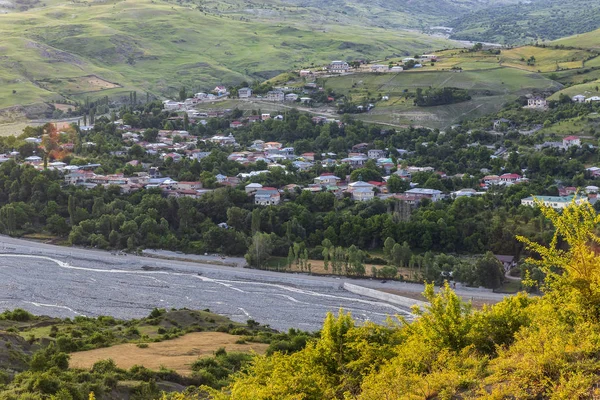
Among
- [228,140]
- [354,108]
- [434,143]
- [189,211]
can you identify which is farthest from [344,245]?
[354,108]

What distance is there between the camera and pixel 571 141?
68.4 meters

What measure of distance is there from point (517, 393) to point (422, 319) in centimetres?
422

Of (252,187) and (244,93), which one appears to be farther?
(244,93)

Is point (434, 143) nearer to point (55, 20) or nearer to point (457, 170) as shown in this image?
point (457, 170)

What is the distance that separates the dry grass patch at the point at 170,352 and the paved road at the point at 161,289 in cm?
710

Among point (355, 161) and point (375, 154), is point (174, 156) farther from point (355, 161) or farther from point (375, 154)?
point (375, 154)

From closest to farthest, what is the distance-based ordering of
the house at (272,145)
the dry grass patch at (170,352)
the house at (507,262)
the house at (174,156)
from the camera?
the dry grass patch at (170,352) < the house at (507,262) < the house at (174,156) < the house at (272,145)

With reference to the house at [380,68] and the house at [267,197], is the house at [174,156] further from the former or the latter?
the house at [380,68]

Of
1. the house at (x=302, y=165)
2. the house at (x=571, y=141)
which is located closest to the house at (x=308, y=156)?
the house at (x=302, y=165)

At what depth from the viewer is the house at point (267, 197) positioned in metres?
58.4

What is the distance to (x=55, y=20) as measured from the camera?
148 meters

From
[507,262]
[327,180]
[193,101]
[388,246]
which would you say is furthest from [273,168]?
[193,101]

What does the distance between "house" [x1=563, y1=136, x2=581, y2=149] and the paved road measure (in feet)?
97.3

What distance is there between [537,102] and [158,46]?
78043mm
